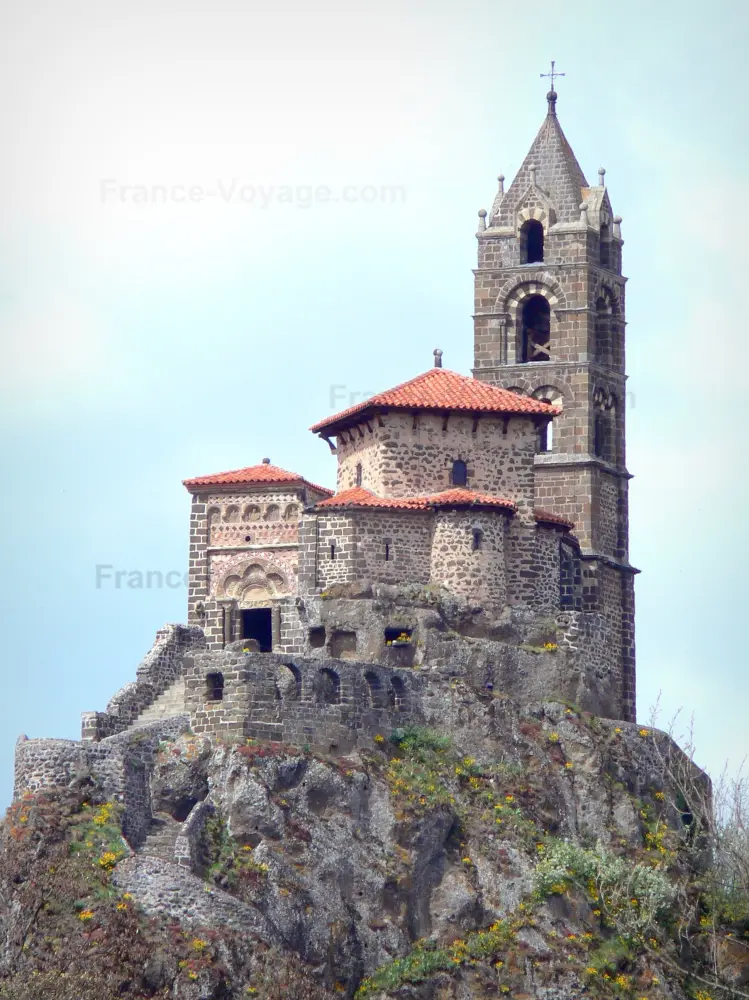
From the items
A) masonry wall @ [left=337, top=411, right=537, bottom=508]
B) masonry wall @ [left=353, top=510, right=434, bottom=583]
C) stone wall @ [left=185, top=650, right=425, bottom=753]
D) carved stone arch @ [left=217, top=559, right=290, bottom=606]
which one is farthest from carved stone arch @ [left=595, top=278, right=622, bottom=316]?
stone wall @ [left=185, top=650, right=425, bottom=753]

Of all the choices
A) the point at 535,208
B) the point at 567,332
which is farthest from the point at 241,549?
the point at 535,208

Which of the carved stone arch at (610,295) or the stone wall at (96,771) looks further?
the carved stone arch at (610,295)

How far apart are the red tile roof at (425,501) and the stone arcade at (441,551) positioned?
0.36ft

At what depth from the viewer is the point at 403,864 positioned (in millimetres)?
86938

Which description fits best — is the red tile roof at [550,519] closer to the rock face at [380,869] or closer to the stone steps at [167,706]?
the rock face at [380,869]

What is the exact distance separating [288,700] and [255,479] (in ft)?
44.2

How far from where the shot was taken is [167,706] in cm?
9288

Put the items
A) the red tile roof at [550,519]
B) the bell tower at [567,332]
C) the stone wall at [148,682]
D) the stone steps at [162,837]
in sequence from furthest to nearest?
the bell tower at [567,332] < the red tile roof at [550,519] < the stone wall at [148,682] < the stone steps at [162,837]

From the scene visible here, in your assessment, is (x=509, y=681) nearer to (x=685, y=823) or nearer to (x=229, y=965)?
(x=685, y=823)

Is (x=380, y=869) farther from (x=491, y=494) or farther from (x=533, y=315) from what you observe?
(x=533, y=315)

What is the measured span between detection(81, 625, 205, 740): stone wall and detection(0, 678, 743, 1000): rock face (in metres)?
3.29

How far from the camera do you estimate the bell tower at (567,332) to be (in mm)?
105312

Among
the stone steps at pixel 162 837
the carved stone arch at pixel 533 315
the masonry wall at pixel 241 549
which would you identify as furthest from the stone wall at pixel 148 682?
the carved stone arch at pixel 533 315

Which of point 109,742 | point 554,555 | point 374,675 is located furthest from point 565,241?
point 109,742
